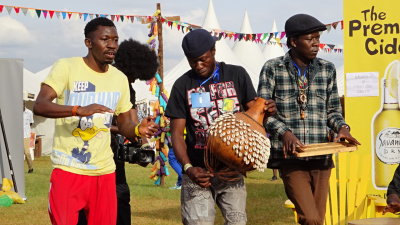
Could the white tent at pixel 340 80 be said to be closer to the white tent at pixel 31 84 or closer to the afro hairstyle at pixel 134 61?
the white tent at pixel 31 84

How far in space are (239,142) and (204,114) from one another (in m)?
0.55

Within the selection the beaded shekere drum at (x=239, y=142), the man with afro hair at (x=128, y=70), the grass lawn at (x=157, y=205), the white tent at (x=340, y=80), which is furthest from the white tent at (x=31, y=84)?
the beaded shekere drum at (x=239, y=142)

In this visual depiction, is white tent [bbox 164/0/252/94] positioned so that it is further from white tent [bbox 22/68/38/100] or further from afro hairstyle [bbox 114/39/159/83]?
afro hairstyle [bbox 114/39/159/83]

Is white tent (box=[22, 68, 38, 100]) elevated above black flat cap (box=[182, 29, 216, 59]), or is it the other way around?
white tent (box=[22, 68, 38, 100])

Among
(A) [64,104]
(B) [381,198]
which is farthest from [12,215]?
(A) [64,104]

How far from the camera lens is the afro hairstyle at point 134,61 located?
7.26 metres

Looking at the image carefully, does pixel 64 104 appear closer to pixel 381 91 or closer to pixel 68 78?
pixel 68 78

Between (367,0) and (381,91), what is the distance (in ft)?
3.32

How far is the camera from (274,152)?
5578mm

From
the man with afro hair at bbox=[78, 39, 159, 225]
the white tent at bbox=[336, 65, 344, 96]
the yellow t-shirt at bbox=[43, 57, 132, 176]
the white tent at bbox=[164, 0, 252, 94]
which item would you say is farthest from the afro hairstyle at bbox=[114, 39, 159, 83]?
the white tent at bbox=[336, 65, 344, 96]

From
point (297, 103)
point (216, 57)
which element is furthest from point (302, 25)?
point (216, 57)

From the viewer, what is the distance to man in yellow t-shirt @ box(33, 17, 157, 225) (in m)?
4.88

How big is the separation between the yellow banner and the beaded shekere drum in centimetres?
340

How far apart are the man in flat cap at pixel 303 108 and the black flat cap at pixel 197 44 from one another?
848 millimetres
